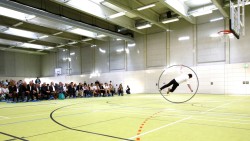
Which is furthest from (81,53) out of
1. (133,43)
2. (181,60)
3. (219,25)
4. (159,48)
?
(219,25)

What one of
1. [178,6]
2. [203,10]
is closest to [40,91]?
[178,6]

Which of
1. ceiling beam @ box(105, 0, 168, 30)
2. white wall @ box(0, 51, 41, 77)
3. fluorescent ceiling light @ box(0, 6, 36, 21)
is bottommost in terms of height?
white wall @ box(0, 51, 41, 77)

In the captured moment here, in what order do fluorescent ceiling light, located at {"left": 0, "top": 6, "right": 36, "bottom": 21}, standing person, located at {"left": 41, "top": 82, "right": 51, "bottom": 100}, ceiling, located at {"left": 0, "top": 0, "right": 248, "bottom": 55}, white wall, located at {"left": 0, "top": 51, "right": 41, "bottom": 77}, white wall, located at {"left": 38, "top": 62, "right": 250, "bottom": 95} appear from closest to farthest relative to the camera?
1. ceiling, located at {"left": 0, "top": 0, "right": 248, "bottom": 55}
2. fluorescent ceiling light, located at {"left": 0, "top": 6, "right": 36, "bottom": 21}
3. standing person, located at {"left": 41, "top": 82, "right": 51, "bottom": 100}
4. white wall, located at {"left": 38, "top": 62, "right": 250, "bottom": 95}
5. white wall, located at {"left": 0, "top": 51, "right": 41, "bottom": 77}

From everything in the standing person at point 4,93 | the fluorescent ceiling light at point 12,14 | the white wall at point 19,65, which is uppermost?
the fluorescent ceiling light at point 12,14

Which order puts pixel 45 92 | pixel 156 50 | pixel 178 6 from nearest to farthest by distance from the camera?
pixel 178 6, pixel 45 92, pixel 156 50

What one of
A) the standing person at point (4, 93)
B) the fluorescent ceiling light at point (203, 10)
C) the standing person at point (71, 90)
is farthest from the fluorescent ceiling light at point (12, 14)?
the fluorescent ceiling light at point (203, 10)

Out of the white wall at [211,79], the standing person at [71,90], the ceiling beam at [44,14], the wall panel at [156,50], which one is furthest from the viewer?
the wall panel at [156,50]

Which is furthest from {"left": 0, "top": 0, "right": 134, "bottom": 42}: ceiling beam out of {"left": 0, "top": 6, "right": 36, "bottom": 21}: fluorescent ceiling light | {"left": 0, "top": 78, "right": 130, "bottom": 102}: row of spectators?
{"left": 0, "top": 78, "right": 130, "bottom": 102}: row of spectators

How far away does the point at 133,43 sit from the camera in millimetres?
23016

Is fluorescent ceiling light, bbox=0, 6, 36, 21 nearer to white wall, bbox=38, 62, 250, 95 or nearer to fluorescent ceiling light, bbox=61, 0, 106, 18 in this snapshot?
fluorescent ceiling light, bbox=61, 0, 106, 18

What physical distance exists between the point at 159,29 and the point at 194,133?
719 inches

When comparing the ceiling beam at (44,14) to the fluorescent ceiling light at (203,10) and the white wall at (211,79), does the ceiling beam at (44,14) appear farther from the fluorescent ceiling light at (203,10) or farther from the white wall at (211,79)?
the fluorescent ceiling light at (203,10)

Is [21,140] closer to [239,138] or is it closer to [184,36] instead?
[239,138]

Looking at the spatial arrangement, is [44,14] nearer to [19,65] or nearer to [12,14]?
[12,14]
